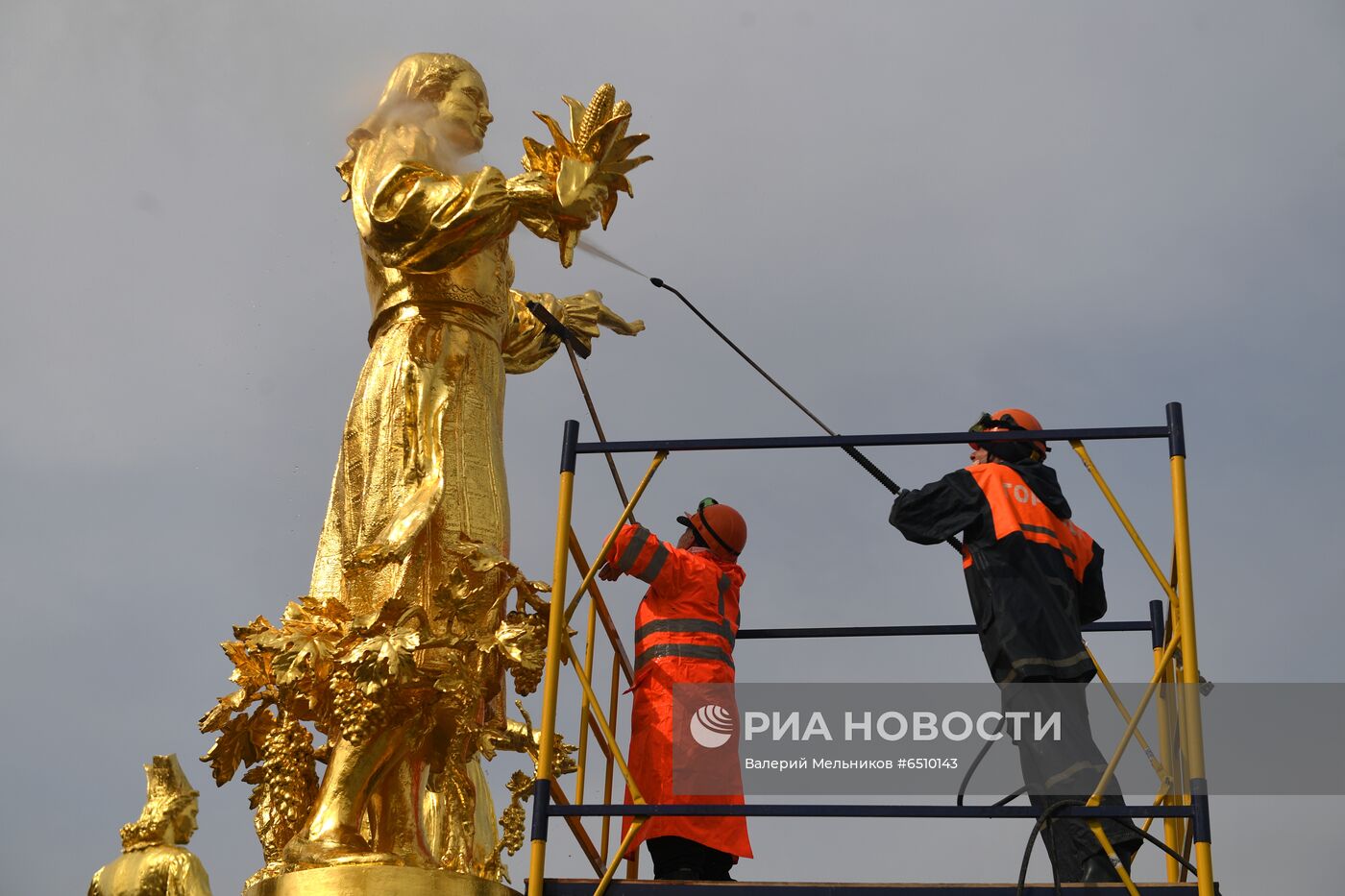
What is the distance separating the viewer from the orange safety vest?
816 cm

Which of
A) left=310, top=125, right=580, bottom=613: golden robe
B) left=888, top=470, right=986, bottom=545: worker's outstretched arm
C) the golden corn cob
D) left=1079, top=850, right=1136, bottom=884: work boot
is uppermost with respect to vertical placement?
the golden corn cob

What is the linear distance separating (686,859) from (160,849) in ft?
8.09

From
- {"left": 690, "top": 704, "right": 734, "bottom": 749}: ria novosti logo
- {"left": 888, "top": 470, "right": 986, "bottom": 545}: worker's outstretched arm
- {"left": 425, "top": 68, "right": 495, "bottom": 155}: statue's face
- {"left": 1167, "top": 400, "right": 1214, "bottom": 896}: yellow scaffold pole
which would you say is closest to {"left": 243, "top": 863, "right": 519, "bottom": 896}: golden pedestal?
{"left": 690, "top": 704, "right": 734, "bottom": 749}: ria novosti logo

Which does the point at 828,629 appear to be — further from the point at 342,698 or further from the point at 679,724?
the point at 342,698

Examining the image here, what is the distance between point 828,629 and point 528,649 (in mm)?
1792

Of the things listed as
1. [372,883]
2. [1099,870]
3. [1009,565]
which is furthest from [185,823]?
[1099,870]

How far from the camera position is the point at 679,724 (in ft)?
27.4

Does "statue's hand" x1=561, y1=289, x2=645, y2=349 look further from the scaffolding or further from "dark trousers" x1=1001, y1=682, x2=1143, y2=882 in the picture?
"dark trousers" x1=1001, y1=682, x2=1143, y2=882

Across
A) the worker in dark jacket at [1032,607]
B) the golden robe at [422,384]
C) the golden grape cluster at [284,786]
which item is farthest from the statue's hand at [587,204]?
the golden grape cluster at [284,786]

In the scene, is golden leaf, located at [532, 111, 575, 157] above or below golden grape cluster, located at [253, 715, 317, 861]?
above

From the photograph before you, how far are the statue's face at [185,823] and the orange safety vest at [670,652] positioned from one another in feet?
6.84

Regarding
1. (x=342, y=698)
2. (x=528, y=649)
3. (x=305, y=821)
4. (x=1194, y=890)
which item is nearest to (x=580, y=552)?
(x=528, y=649)

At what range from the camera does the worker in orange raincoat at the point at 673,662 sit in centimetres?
812

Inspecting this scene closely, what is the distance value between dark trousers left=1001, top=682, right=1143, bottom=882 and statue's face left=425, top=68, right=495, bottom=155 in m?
4.65
